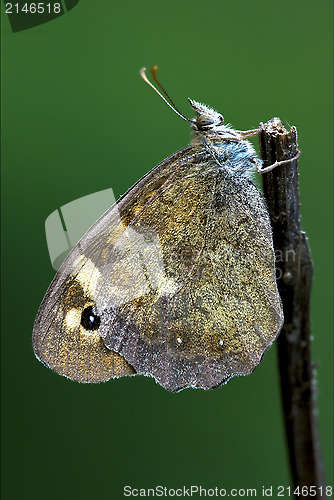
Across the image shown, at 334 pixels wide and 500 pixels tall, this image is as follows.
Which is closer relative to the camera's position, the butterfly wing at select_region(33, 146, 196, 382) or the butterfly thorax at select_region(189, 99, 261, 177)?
the butterfly wing at select_region(33, 146, 196, 382)

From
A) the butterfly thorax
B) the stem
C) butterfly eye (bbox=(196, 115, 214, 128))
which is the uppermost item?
butterfly eye (bbox=(196, 115, 214, 128))

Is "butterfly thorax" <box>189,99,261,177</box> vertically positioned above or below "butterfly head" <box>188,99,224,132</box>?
below

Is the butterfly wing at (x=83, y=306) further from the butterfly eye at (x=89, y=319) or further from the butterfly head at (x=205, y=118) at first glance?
the butterfly head at (x=205, y=118)

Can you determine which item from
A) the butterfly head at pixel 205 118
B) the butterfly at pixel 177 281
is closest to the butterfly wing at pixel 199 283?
the butterfly at pixel 177 281

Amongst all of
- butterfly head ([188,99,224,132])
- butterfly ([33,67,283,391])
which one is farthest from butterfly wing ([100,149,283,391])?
butterfly head ([188,99,224,132])

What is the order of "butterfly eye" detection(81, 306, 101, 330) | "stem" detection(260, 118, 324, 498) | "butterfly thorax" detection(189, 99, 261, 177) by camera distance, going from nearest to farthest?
"stem" detection(260, 118, 324, 498), "butterfly eye" detection(81, 306, 101, 330), "butterfly thorax" detection(189, 99, 261, 177)

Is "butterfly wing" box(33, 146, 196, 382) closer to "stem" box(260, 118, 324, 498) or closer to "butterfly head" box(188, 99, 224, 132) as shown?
"butterfly head" box(188, 99, 224, 132)

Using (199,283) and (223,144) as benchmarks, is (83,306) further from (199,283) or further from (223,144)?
(223,144)

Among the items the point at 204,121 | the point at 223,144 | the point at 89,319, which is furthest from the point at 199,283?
the point at 204,121
